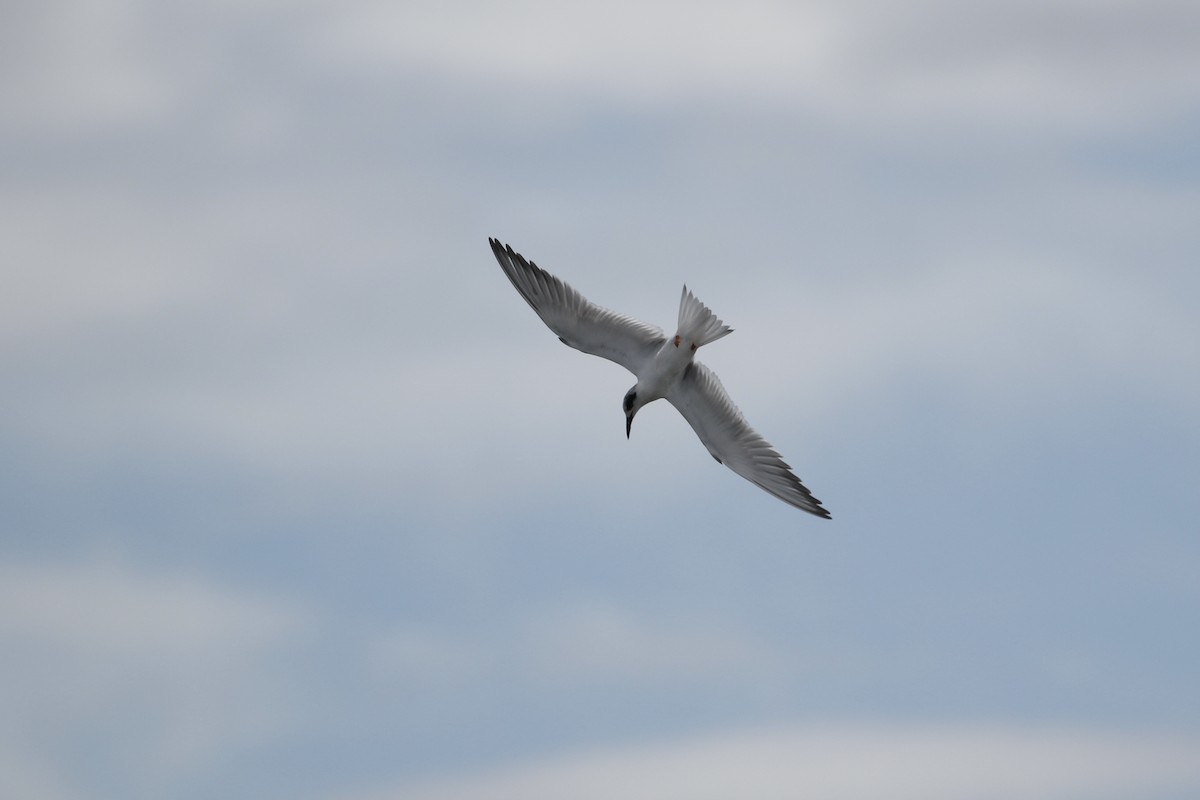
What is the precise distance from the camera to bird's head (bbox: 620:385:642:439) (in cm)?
2403

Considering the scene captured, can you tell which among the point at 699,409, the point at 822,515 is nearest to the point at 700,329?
the point at 699,409

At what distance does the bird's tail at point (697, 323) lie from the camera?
72.1ft

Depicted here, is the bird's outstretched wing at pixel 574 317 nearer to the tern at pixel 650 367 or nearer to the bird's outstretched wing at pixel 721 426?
the tern at pixel 650 367

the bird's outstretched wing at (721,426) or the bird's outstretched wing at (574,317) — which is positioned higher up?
the bird's outstretched wing at (574,317)

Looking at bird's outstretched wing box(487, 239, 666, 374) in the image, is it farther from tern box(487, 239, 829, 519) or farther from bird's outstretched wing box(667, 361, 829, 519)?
bird's outstretched wing box(667, 361, 829, 519)

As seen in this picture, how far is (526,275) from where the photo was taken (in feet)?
78.8

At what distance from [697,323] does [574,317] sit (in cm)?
285

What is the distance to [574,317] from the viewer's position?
24000 mm

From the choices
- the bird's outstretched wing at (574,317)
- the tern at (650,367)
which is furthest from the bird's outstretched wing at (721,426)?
the bird's outstretched wing at (574,317)

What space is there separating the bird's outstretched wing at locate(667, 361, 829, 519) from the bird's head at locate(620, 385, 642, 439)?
0.72 m

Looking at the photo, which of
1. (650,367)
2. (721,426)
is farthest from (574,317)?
(721,426)

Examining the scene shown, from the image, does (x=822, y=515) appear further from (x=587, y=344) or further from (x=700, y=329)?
(x=587, y=344)

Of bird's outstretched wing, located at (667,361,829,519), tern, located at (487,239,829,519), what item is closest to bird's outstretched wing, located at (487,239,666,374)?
tern, located at (487,239,829,519)

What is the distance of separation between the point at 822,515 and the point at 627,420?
4623 mm
